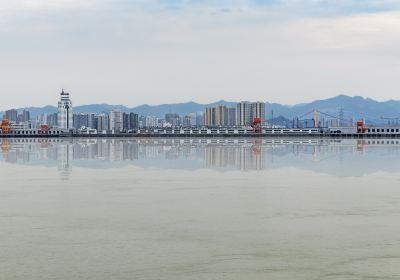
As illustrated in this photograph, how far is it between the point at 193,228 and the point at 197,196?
4339 millimetres

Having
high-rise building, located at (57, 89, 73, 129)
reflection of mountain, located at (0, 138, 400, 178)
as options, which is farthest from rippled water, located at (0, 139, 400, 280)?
high-rise building, located at (57, 89, 73, 129)

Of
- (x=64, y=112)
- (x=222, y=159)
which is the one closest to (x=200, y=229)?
(x=222, y=159)

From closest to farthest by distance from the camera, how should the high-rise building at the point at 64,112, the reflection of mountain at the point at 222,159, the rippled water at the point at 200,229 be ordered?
the rippled water at the point at 200,229 → the reflection of mountain at the point at 222,159 → the high-rise building at the point at 64,112

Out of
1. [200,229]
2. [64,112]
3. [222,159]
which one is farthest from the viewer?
[64,112]

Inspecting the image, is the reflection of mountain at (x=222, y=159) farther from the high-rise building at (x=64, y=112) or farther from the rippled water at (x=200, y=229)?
the high-rise building at (x=64, y=112)

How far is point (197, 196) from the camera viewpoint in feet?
48.6

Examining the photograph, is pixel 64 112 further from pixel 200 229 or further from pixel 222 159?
pixel 200 229

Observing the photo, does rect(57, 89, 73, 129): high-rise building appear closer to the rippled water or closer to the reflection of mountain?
the reflection of mountain

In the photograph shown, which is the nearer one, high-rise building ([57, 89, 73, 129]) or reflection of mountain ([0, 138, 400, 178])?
reflection of mountain ([0, 138, 400, 178])

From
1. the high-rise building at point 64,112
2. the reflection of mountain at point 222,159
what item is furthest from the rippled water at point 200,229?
the high-rise building at point 64,112

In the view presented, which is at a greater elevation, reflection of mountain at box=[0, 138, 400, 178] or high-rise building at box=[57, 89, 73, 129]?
high-rise building at box=[57, 89, 73, 129]

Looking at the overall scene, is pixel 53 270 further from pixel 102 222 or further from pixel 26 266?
pixel 102 222

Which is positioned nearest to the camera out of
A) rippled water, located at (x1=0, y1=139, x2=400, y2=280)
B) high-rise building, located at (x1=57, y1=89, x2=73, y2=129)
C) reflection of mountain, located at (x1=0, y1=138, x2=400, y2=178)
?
rippled water, located at (x1=0, y1=139, x2=400, y2=280)

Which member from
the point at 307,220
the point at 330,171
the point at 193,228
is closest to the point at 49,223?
the point at 193,228
